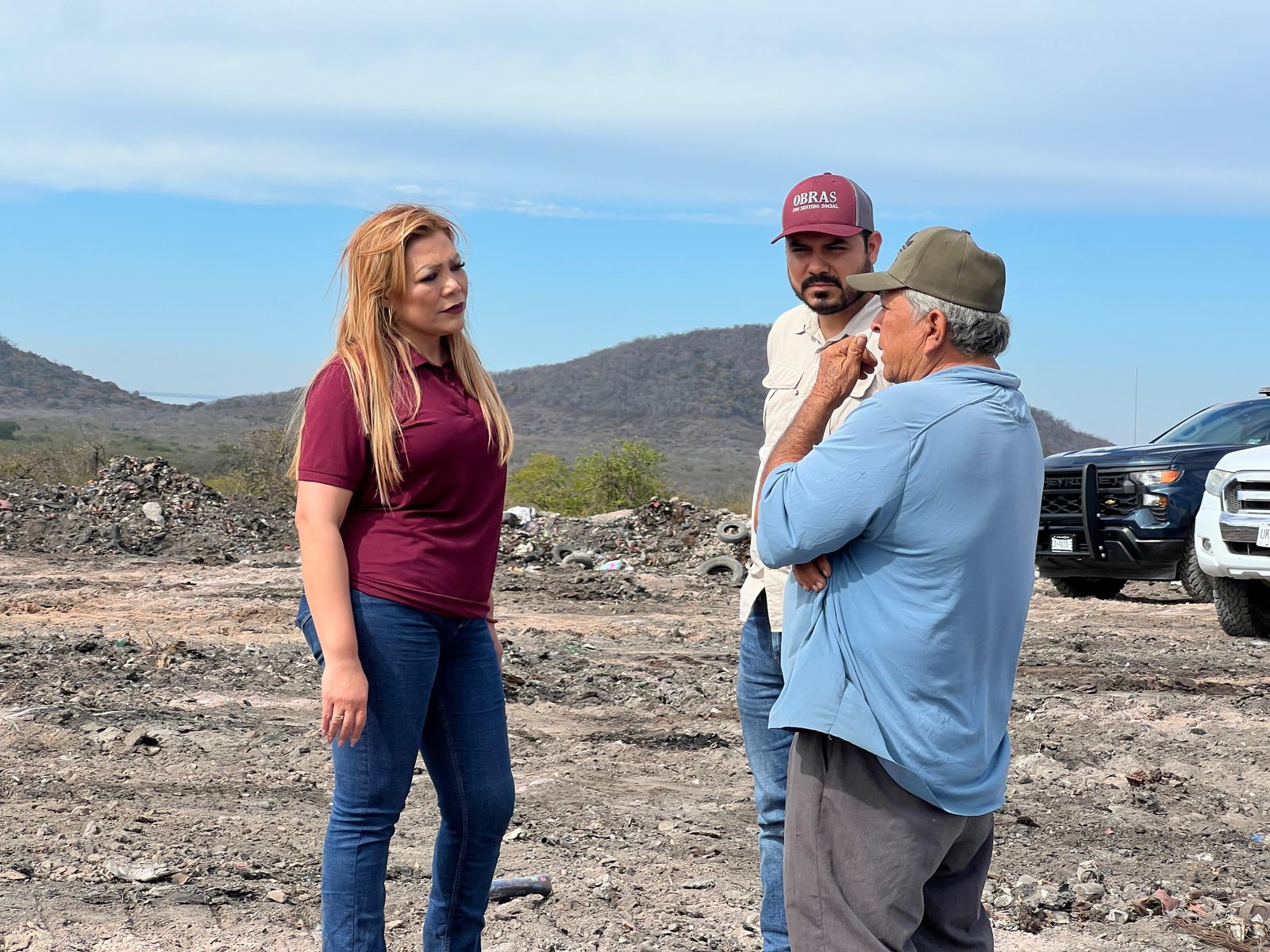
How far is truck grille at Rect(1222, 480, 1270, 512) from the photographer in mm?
9438

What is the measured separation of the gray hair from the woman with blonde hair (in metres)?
1.05

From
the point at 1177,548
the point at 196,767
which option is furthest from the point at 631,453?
the point at 196,767

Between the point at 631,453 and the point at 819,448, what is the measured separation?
2386 cm

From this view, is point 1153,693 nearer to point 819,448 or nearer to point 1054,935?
point 1054,935

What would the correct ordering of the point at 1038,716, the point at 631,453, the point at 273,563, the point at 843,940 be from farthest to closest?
1. the point at 631,453
2. the point at 273,563
3. the point at 1038,716
4. the point at 843,940

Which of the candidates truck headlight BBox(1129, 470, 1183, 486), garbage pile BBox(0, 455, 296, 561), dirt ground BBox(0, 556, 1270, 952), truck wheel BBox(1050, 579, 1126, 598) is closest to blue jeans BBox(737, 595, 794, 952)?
dirt ground BBox(0, 556, 1270, 952)

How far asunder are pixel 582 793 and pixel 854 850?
3798 millimetres

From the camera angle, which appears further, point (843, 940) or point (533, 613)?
point (533, 613)

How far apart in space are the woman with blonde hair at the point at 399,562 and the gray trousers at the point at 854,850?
0.91 metres

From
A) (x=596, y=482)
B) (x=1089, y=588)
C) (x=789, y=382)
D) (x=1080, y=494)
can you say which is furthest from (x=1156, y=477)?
(x=596, y=482)

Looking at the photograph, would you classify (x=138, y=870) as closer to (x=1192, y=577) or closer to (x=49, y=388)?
(x=1192, y=577)

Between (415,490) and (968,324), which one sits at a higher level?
(968,324)

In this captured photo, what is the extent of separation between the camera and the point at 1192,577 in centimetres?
1185

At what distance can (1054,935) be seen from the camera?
4.18m
